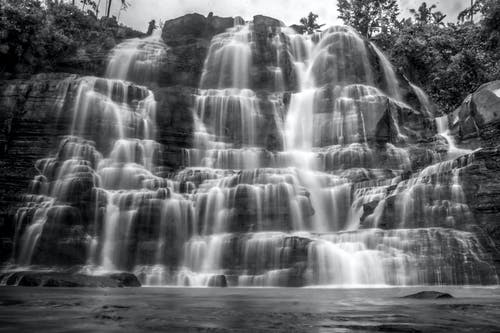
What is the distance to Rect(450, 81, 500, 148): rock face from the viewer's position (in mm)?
24172

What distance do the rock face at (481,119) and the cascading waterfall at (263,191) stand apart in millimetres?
2789

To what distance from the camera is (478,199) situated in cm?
1767

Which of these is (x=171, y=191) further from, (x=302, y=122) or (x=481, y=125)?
(x=481, y=125)

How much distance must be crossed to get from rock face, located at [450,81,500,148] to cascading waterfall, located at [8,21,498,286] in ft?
9.15

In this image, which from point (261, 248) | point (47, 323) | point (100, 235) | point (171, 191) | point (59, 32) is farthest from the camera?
point (59, 32)

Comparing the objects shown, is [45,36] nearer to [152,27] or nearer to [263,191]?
[152,27]

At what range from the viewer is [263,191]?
807 inches

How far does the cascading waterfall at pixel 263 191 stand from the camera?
16.0 m

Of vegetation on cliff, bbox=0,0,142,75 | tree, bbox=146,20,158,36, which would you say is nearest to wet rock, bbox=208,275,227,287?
vegetation on cliff, bbox=0,0,142,75

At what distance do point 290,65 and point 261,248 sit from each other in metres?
22.6

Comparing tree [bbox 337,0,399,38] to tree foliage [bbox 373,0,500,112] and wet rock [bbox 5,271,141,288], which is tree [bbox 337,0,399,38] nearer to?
tree foliage [bbox 373,0,500,112]

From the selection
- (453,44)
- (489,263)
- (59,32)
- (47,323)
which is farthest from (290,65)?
(47,323)

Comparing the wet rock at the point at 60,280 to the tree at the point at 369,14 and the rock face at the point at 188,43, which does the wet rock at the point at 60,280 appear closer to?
the rock face at the point at 188,43

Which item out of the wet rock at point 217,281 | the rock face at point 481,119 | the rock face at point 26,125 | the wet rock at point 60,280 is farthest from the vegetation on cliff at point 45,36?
the rock face at point 481,119
